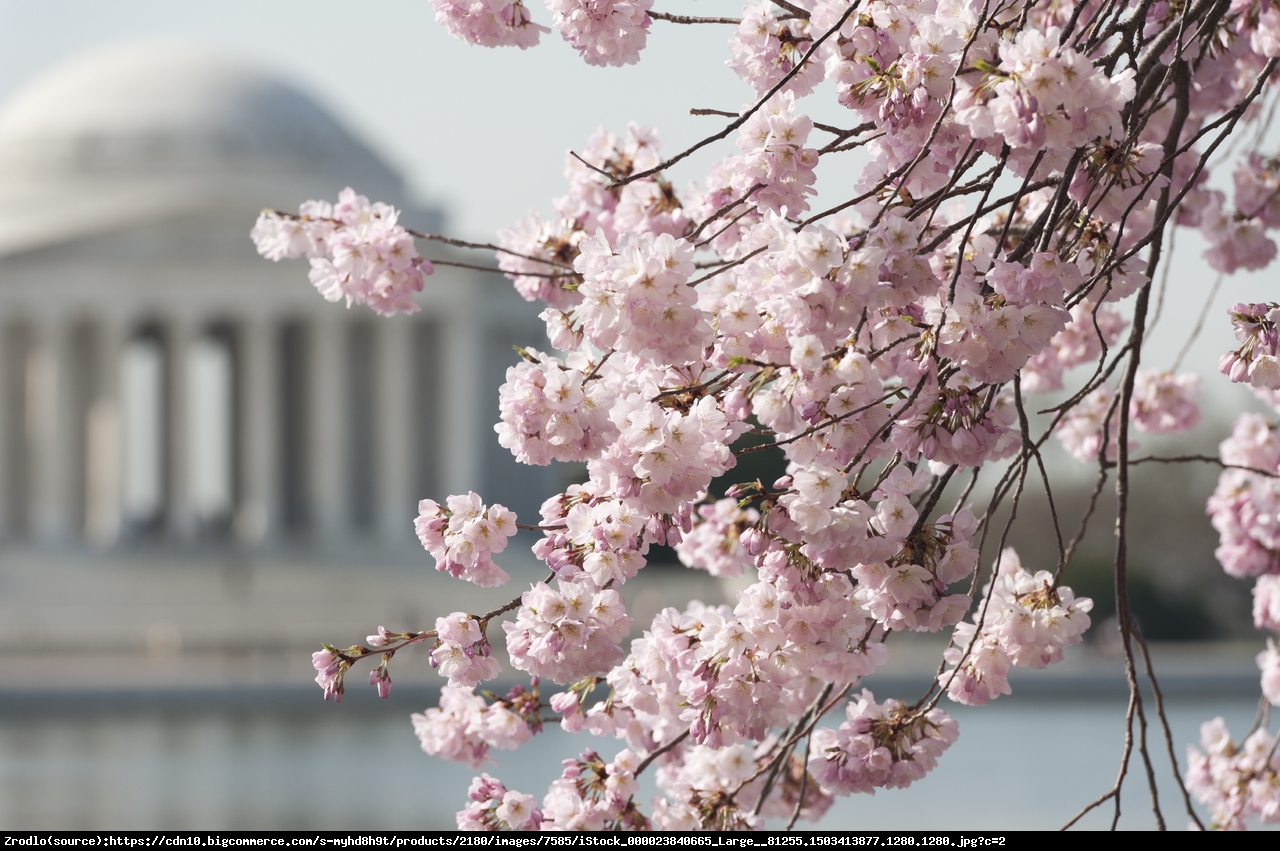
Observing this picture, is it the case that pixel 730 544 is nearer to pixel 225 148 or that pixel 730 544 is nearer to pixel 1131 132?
pixel 1131 132

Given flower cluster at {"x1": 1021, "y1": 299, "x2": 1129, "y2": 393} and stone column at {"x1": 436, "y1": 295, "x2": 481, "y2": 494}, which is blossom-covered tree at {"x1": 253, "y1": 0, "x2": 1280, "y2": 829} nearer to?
flower cluster at {"x1": 1021, "y1": 299, "x2": 1129, "y2": 393}

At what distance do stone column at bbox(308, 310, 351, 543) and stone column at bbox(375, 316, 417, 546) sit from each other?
1.77 meters

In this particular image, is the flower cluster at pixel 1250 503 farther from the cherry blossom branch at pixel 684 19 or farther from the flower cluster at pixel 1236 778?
the cherry blossom branch at pixel 684 19

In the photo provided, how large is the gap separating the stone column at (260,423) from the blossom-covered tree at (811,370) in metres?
87.7

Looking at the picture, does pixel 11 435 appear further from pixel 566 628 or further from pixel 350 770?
pixel 566 628

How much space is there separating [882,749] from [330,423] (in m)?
89.9

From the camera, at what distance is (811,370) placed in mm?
6336

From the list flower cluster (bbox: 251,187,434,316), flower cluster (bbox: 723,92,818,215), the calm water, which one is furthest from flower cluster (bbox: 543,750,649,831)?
the calm water

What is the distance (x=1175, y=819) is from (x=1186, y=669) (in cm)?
2890

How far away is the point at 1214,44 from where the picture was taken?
871cm

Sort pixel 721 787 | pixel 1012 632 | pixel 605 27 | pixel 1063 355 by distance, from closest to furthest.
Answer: pixel 1012 632
pixel 605 27
pixel 721 787
pixel 1063 355

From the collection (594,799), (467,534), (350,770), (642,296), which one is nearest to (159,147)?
(350,770)

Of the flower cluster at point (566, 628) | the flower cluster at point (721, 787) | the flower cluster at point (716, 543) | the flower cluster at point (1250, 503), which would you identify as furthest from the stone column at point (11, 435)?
the flower cluster at point (566, 628)

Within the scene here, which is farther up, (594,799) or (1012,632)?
(1012,632)
